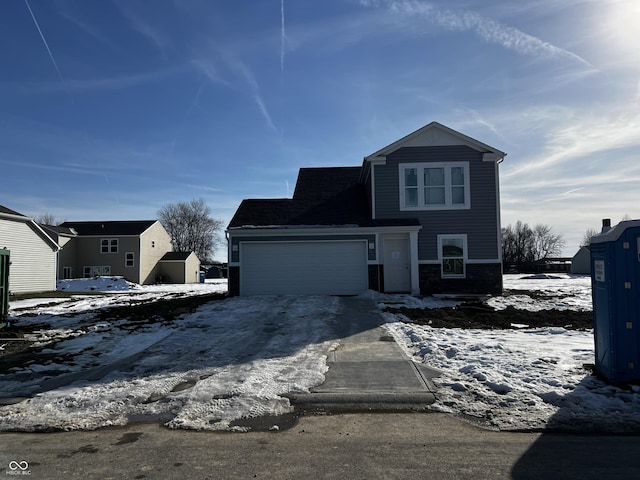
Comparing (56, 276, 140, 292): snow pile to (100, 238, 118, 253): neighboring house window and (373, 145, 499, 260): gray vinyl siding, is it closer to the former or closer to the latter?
(100, 238, 118, 253): neighboring house window

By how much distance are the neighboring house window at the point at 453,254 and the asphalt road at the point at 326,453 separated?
525 inches

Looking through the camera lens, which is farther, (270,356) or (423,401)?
(270,356)

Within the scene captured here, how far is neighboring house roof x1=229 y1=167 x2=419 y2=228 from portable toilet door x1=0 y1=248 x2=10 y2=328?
807cm

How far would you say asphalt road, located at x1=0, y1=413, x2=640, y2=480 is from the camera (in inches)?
134

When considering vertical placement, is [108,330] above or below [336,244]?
below

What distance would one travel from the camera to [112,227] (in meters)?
38.1

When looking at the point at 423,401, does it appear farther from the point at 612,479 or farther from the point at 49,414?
the point at 49,414

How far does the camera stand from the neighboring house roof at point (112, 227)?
36.8m

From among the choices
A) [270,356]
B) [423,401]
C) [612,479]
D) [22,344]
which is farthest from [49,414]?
[612,479]

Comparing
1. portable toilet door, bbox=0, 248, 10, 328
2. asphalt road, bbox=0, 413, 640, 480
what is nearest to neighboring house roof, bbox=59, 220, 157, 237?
portable toilet door, bbox=0, 248, 10, 328

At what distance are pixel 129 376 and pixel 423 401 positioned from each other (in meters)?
4.14

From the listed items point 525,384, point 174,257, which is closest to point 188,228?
point 174,257

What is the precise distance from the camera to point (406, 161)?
1753 cm

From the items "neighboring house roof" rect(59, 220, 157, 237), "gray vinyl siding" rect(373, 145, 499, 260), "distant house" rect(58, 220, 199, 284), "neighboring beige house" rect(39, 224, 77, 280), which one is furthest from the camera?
"neighboring house roof" rect(59, 220, 157, 237)
